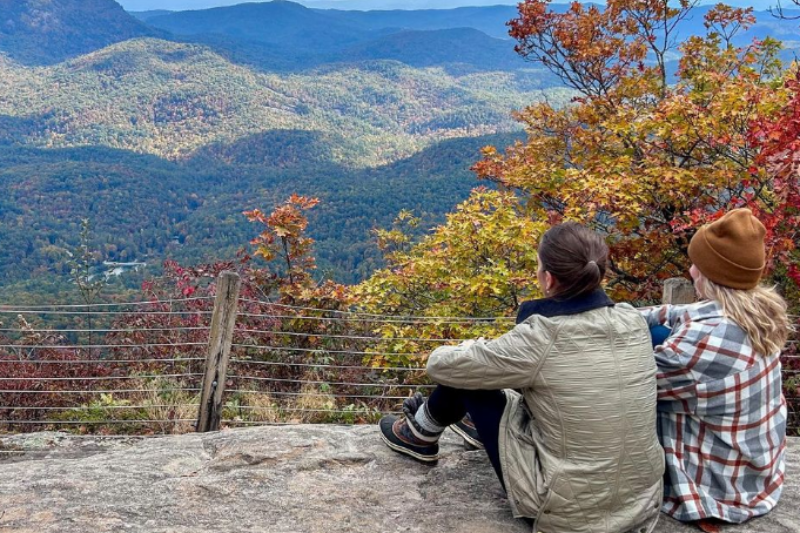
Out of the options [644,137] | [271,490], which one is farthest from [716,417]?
[644,137]

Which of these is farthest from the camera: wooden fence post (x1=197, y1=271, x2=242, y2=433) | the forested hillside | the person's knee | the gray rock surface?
the forested hillside

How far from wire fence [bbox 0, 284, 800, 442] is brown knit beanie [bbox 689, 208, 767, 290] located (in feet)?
7.55

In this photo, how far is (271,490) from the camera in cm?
318

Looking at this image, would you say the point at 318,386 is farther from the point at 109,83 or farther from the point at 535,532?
the point at 109,83

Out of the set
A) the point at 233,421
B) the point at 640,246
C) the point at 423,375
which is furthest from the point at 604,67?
the point at 233,421

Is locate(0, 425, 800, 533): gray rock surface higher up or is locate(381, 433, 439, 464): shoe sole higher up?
locate(381, 433, 439, 464): shoe sole

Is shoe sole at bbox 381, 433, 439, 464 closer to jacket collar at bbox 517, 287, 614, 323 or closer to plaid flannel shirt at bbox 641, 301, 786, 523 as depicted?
plaid flannel shirt at bbox 641, 301, 786, 523

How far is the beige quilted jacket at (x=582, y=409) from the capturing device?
2383mm

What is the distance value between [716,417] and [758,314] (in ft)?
1.45

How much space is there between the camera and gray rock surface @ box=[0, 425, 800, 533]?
285 cm

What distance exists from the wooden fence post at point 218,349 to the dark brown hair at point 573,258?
7.40ft

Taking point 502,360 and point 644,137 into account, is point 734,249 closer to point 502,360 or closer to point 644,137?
point 502,360

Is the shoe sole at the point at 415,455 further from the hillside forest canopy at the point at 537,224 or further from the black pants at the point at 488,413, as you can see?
the hillside forest canopy at the point at 537,224

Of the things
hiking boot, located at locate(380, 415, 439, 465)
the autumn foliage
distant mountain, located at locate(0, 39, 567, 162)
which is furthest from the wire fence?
distant mountain, located at locate(0, 39, 567, 162)
